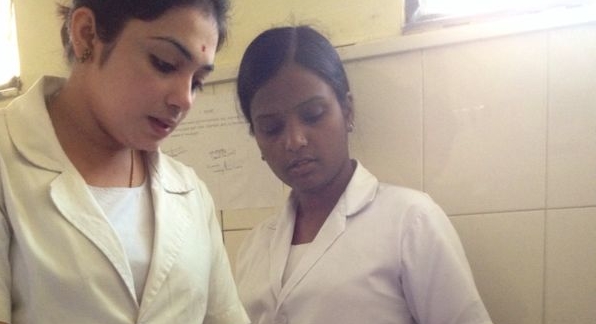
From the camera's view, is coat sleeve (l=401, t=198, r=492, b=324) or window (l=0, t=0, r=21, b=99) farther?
window (l=0, t=0, r=21, b=99)

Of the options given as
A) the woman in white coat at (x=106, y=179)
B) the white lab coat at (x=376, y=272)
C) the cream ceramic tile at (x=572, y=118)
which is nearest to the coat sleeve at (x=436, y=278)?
the white lab coat at (x=376, y=272)

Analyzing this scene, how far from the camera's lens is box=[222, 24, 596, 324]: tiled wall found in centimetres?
83

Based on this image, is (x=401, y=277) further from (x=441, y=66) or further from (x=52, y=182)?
(x=52, y=182)

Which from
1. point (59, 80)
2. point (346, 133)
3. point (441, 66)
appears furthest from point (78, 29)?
point (441, 66)

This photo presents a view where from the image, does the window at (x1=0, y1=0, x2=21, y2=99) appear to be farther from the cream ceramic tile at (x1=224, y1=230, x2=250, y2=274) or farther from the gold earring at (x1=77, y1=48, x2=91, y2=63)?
the gold earring at (x1=77, y1=48, x2=91, y2=63)

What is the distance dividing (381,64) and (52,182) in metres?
0.60

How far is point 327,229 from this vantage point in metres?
0.87

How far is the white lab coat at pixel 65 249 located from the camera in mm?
550

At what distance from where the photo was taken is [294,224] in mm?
954

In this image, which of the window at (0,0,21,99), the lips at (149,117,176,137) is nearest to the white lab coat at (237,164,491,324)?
the lips at (149,117,176,137)

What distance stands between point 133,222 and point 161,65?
0.64 ft

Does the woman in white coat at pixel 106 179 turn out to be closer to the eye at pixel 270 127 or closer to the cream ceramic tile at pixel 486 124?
the eye at pixel 270 127

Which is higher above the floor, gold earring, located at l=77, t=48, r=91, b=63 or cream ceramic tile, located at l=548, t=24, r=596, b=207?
gold earring, located at l=77, t=48, r=91, b=63

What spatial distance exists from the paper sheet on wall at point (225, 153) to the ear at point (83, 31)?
46 centimetres
